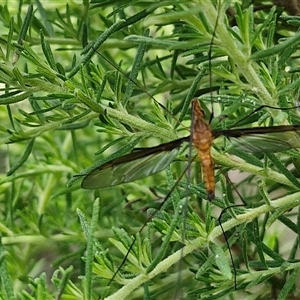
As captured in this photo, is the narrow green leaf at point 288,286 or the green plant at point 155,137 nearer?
the green plant at point 155,137

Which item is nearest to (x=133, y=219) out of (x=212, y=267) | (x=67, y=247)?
(x=67, y=247)

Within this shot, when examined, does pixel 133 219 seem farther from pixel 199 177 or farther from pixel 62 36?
pixel 62 36

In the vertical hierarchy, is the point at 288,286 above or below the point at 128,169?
below

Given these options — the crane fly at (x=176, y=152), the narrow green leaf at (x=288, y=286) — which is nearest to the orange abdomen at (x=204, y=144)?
the crane fly at (x=176, y=152)

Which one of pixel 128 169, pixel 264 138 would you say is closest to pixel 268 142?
pixel 264 138

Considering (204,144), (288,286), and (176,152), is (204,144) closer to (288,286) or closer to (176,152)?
(176,152)

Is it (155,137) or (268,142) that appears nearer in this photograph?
(268,142)

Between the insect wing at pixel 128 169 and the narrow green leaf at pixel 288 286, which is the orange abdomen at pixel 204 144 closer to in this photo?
the insect wing at pixel 128 169
